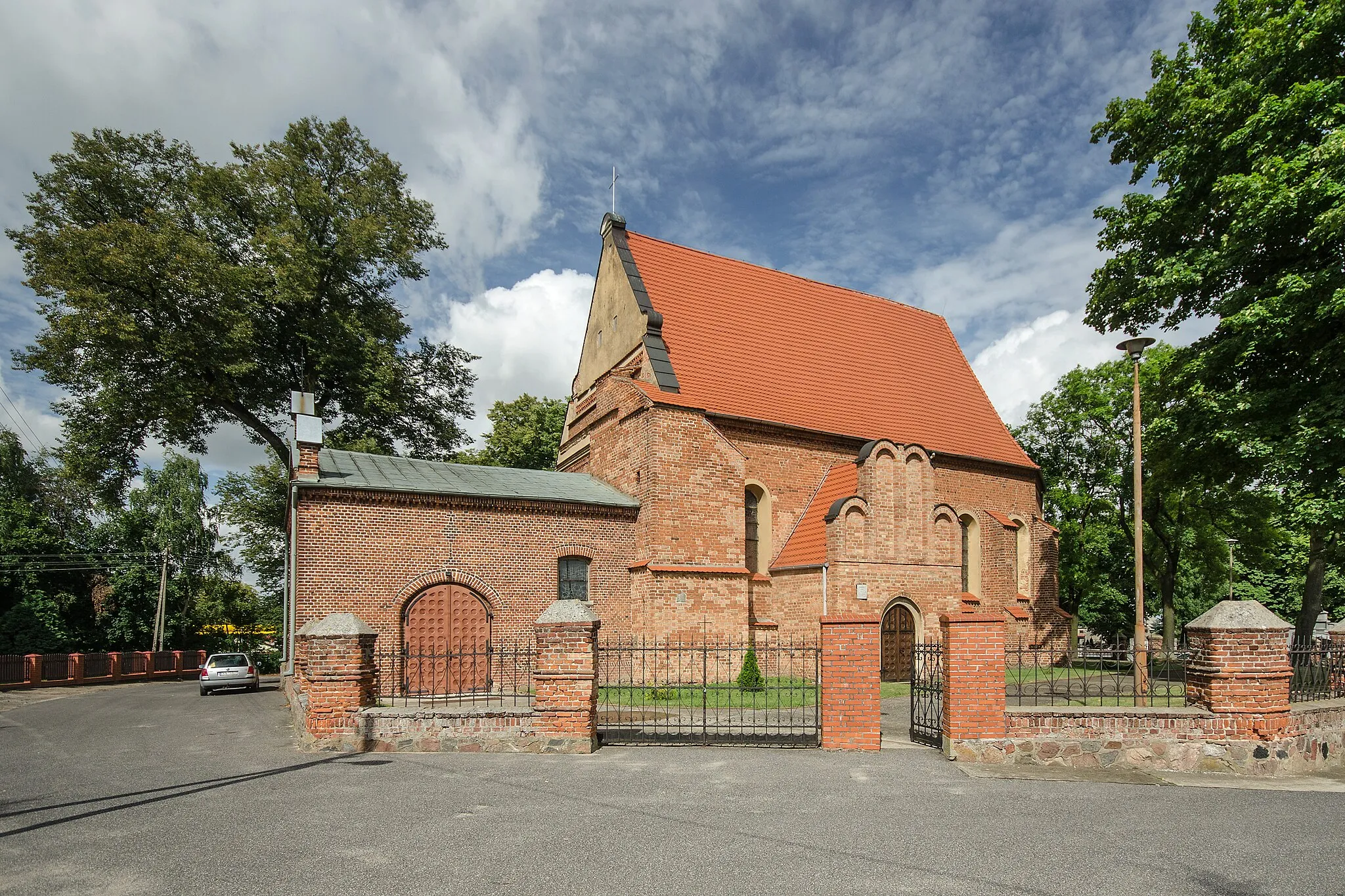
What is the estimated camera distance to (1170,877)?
5.08m

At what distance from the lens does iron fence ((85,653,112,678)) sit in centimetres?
2742

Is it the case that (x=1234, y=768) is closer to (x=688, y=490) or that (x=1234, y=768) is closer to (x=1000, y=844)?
(x=1000, y=844)

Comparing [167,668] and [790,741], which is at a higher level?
[790,741]

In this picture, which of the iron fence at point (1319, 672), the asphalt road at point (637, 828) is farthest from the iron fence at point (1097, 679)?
the asphalt road at point (637, 828)

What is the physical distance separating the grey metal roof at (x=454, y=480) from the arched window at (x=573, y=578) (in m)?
1.26

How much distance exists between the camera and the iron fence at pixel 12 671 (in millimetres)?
24656

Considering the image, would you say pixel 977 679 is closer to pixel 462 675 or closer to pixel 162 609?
pixel 462 675

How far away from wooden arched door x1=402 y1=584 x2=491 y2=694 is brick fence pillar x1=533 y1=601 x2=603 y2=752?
5811mm

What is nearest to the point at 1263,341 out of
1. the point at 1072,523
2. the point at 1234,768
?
the point at 1234,768

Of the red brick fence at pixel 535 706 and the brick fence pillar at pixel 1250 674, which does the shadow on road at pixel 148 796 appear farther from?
the brick fence pillar at pixel 1250 674

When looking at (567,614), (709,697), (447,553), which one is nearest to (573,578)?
(447,553)

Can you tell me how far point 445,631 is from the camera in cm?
1495

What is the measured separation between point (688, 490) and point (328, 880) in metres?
12.5

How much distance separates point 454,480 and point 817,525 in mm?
8118
